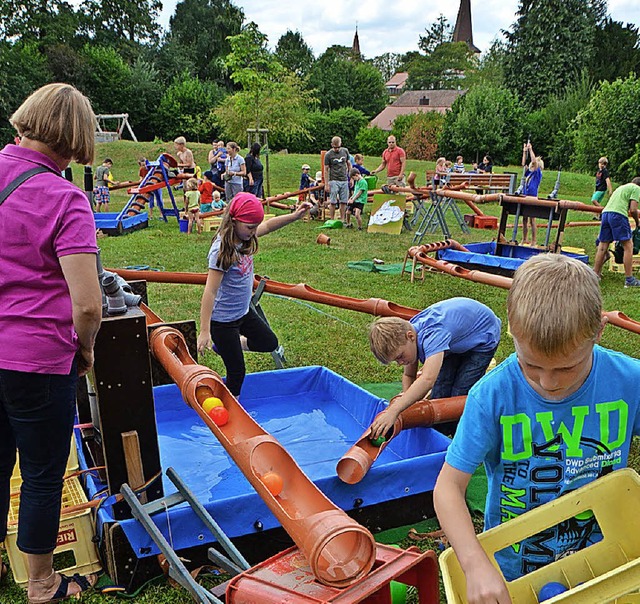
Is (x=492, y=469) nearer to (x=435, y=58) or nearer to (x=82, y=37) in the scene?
(x=82, y=37)

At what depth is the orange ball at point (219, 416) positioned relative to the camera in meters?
2.46

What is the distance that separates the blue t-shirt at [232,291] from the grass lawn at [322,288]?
1.40 metres

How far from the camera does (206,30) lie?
60.5 m

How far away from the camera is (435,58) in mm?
85938

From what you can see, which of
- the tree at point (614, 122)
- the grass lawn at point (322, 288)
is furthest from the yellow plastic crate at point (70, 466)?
the tree at point (614, 122)

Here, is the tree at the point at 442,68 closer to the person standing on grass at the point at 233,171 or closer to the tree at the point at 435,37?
the tree at the point at 435,37

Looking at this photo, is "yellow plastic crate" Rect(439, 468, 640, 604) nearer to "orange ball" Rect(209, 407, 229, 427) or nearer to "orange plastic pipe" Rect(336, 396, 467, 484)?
"orange ball" Rect(209, 407, 229, 427)

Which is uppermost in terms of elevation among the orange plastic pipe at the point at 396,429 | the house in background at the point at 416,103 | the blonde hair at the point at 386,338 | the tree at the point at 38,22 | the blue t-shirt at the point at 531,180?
the tree at the point at 38,22

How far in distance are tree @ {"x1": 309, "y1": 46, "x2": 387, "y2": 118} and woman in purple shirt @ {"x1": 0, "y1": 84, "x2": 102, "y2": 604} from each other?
56517mm

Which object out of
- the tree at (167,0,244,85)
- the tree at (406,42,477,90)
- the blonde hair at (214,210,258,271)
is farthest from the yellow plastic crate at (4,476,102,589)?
the tree at (406,42,477,90)

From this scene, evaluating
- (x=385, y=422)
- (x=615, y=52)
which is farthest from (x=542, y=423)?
(x=615, y=52)

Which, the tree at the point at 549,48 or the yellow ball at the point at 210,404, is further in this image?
the tree at the point at 549,48

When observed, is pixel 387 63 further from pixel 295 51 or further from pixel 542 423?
pixel 542 423

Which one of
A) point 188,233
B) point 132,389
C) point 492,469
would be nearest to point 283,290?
point 132,389
